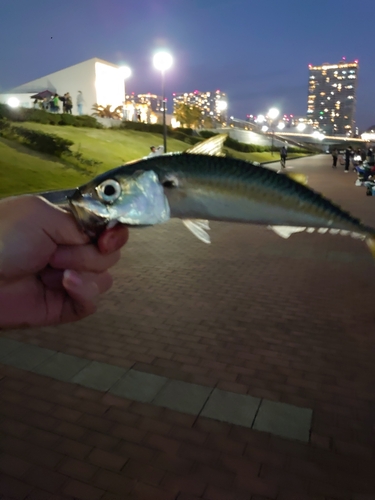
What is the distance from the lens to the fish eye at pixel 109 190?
1824 millimetres

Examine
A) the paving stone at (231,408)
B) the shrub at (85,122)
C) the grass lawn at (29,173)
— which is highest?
the shrub at (85,122)

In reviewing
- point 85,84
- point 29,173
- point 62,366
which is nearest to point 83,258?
point 62,366

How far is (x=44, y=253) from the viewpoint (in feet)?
7.86

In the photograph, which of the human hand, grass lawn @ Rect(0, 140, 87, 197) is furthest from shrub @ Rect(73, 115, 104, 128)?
the human hand

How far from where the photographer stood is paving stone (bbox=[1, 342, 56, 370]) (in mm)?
5188

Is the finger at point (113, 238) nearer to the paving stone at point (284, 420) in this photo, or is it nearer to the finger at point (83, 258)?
the finger at point (83, 258)

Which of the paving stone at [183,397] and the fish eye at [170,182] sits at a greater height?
the fish eye at [170,182]

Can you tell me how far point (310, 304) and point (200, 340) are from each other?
7.70 feet

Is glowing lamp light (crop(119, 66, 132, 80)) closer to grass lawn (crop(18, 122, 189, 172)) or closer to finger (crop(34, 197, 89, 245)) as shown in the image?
grass lawn (crop(18, 122, 189, 172))

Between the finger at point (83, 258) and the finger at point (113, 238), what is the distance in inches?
4.4

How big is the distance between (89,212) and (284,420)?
324 cm

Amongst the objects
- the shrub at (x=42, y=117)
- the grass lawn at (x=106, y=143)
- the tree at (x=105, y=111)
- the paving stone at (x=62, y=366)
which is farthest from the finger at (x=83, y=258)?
the tree at (x=105, y=111)

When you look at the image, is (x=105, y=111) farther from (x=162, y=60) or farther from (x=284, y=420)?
(x=284, y=420)

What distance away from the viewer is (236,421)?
413 centimetres
